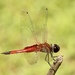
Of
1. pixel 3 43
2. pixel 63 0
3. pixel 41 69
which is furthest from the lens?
pixel 63 0

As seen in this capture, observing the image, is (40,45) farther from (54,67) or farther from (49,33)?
(49,33)

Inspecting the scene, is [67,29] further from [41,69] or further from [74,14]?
[41,69]

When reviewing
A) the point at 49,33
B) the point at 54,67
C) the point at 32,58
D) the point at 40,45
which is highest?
the point at 54,67

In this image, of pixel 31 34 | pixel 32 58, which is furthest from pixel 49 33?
pixel 32 58

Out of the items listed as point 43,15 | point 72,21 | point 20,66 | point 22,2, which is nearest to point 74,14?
point 72,21

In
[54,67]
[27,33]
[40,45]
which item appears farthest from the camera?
[27,33]

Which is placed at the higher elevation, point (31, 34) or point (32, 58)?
point (31, 34)

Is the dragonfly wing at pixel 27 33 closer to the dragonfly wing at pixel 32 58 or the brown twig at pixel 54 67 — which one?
the dragonfly wing at pixel 32 58

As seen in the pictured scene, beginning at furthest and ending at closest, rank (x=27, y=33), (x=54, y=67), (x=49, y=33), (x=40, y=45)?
1. (x=49, y=33)
2. (x=27, y=33)
3. (x=40, y=45)
4. (x=54, y=67)

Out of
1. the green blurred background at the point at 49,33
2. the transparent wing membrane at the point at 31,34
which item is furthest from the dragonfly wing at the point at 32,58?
the green blurred background at the point at 49,33
